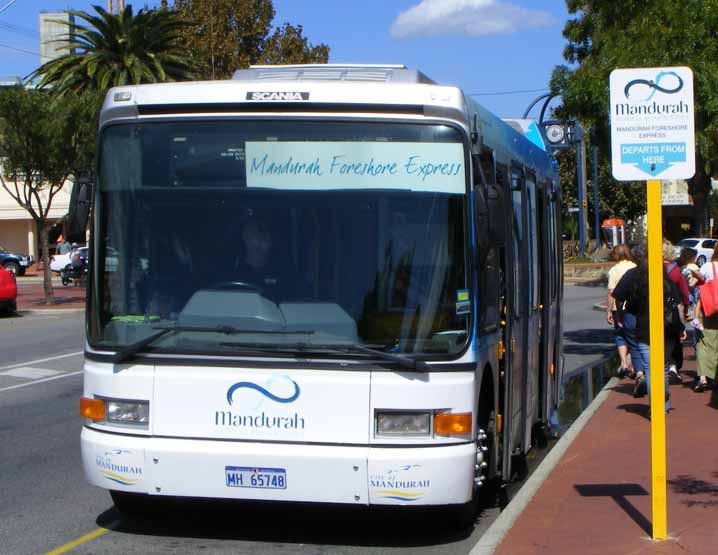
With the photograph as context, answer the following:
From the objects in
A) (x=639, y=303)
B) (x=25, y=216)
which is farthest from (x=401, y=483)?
(x=25, y=216)

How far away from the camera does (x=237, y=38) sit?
45.4 metres

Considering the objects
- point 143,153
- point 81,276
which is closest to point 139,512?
point 143,153

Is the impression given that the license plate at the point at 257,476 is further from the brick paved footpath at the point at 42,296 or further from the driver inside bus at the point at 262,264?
the brick paved footpath at the point at 42,296

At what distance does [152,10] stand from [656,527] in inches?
1338

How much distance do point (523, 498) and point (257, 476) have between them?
2.23m

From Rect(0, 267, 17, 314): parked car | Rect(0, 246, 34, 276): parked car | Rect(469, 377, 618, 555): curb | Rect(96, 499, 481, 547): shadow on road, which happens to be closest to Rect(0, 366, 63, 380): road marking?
Rect(469, 377, 618, 555): curb

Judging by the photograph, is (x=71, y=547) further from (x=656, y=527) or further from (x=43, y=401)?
(x=43, y=401)

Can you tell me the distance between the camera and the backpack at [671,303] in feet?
41.1

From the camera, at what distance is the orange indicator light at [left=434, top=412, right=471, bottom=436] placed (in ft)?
21.7

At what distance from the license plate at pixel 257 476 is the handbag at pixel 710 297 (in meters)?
7.94

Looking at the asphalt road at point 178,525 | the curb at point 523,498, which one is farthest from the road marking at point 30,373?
the curb at point 523,498

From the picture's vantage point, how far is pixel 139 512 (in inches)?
312

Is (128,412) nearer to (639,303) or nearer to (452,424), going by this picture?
(452,424)

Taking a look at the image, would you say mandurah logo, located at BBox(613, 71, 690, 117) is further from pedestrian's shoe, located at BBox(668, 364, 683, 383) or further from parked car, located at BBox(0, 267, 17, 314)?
parked car, located at BBox(0, 267, 17, 314)
